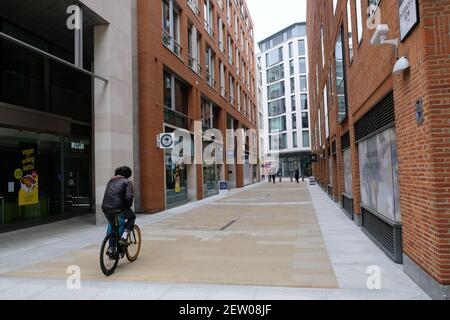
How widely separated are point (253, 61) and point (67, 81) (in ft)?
121

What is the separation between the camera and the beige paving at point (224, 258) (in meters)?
5.86

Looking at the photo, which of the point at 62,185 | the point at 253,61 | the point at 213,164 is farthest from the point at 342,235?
Result: the point at 253,61

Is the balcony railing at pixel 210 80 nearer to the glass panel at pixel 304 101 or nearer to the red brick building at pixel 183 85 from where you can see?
the red brick building at pixel 183 85

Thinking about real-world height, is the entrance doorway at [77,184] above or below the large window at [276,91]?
below

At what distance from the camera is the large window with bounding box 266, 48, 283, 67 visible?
69.3 m

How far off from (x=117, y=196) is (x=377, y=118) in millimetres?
5501

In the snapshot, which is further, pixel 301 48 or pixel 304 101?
pixel 301 48

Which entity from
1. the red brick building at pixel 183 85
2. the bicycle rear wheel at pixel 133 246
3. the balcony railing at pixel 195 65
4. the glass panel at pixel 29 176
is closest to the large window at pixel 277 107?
the red brick building at pixel 183 85

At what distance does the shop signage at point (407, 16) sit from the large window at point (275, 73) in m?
65.2

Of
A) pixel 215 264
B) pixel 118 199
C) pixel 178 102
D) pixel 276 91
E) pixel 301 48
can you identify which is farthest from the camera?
pixel 276 91

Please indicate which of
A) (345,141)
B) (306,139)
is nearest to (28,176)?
(345,141)

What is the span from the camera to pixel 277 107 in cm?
6969

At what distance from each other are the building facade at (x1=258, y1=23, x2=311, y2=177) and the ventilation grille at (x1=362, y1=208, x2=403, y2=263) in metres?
53.8

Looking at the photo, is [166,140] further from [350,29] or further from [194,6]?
[194,6]
